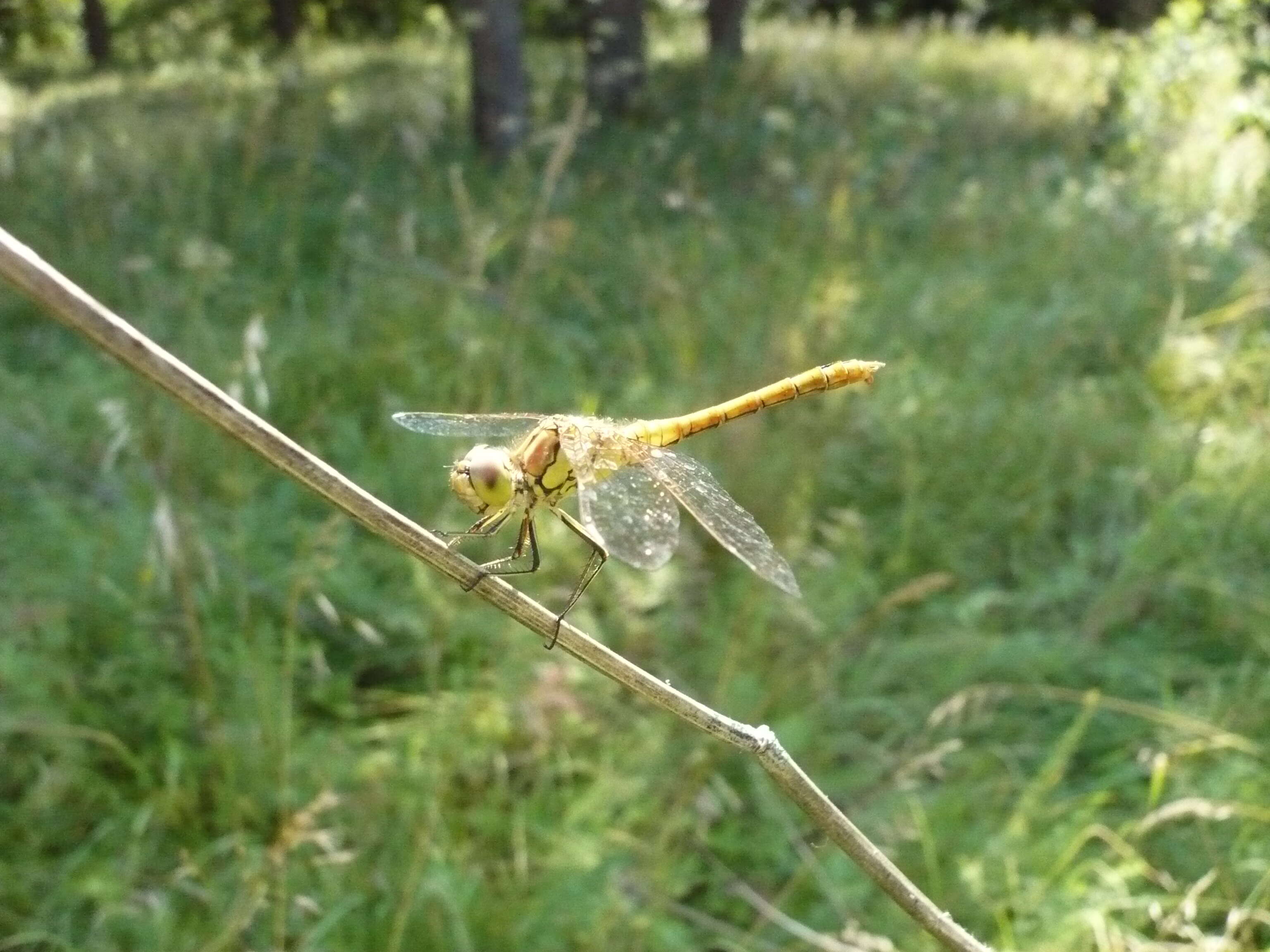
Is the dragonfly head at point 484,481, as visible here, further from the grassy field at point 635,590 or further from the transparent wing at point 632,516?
the grassy field at point 635,590

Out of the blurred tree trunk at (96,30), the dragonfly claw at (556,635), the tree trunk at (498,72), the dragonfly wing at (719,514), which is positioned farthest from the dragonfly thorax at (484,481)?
the blurred tree trunk at (96,30)

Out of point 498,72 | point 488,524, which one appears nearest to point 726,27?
point 498,72

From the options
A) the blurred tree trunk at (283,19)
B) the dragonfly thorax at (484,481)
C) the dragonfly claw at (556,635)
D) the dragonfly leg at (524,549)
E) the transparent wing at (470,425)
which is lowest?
the blurred tree trunk at (283,19)

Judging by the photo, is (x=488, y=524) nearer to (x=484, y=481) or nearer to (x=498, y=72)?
(x=484, y=481)

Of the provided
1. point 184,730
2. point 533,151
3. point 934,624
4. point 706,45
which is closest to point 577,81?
point 533,151

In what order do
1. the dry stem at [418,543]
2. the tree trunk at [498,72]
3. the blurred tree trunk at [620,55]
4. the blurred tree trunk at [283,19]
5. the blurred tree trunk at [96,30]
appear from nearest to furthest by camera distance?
the dry stem at [418,543] → the tree trunk at [498,72] → the blurred tree trunk at [620,55] → the blurred tree trunk at [283,19] → the blurred tree trunk at [96,30]

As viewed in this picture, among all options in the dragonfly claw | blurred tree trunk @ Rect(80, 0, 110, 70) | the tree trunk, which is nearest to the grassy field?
the dragonfly claw

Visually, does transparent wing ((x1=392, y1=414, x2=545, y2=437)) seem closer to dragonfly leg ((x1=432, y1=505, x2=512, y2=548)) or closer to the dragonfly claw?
dragonfly leg ((x1=432, y1=505, x2=512, y2=548))

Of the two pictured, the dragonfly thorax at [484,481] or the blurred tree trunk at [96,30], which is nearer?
the dragonfly thorax at [484,481]
